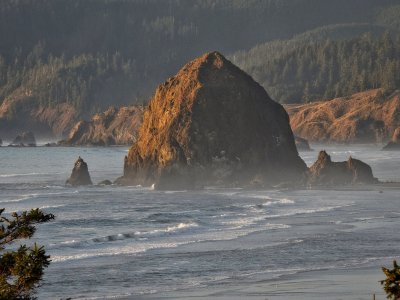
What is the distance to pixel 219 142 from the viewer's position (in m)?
90.4

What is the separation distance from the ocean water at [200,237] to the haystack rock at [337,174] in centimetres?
556

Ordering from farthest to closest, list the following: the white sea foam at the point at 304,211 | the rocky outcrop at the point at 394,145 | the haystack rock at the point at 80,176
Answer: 1. the rocky outcrop at the point at 394,145
2. the haystack rock at the point at 80,176
3. the white sea foam at the point at 304,211

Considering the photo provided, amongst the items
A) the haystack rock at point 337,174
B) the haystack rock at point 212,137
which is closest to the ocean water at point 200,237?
the haystack rock at point 212,137

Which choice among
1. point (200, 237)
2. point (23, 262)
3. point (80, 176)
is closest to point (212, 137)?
point (80, 176)

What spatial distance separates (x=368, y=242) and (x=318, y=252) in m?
4.15

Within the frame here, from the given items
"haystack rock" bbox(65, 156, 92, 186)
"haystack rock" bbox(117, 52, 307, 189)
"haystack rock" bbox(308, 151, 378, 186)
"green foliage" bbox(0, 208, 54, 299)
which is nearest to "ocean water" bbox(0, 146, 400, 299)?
"haystack rock" bbox(117, 52, 307, 189)

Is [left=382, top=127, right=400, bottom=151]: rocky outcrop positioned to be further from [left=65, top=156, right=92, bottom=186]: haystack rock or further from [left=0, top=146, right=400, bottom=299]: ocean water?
[left=0, top=146, right=400, bottom=299]: ocean water

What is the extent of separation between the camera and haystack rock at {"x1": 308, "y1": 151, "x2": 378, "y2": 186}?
90688mm

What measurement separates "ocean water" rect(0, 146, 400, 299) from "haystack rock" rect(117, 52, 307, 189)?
3.63 metres

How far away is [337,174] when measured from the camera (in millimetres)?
91625

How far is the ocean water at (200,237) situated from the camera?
3878 cm

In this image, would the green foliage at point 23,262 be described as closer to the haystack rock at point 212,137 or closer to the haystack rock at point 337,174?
the haystack rock at point 212,137

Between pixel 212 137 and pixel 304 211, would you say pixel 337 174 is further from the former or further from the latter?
pixel 304 211

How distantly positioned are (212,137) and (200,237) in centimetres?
3895
